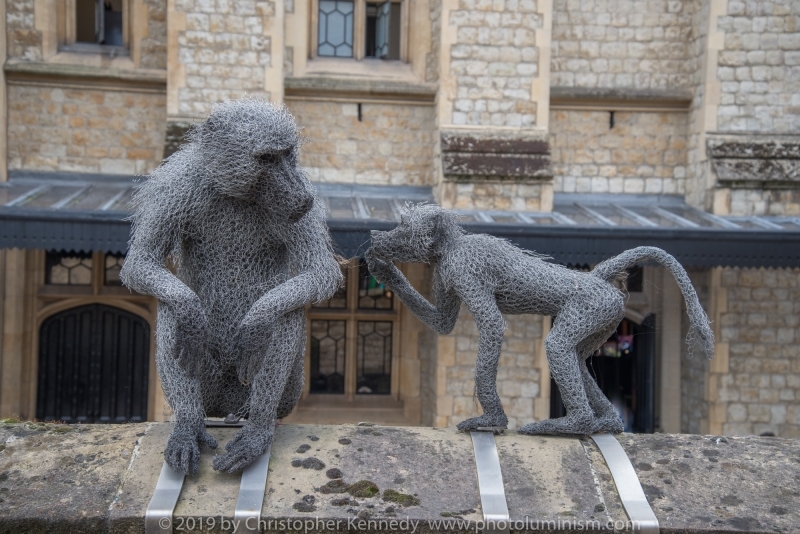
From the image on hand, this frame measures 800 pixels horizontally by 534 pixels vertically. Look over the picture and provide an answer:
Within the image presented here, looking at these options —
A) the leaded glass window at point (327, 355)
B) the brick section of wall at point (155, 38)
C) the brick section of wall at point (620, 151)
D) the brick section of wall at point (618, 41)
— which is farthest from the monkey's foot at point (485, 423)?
the brick section of wall at point (155, 38)

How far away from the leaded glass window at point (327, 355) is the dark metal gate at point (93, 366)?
177 centimetres

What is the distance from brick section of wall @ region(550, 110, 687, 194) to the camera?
880 cm

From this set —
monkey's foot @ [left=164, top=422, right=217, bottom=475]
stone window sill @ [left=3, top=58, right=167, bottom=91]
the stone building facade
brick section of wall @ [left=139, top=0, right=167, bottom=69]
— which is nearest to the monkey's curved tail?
monkey's foot @ [left=164, top=422, right=217, bottom=475]

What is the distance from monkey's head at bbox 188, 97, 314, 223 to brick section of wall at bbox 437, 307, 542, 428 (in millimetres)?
4804

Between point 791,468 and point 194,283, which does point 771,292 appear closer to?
point 791,468

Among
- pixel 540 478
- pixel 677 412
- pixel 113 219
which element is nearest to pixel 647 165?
pixel 677 412

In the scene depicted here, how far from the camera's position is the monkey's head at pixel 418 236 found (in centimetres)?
340

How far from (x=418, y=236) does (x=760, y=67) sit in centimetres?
634

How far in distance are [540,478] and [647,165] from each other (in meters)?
6.39

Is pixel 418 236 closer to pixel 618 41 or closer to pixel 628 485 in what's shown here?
pixel 628 485

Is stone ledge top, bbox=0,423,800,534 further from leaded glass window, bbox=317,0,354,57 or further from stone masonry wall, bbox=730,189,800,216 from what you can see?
leaded glass window, bbox=317,0,354,57

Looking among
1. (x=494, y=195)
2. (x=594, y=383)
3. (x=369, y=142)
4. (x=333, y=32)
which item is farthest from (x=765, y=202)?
(x=594, y=383)

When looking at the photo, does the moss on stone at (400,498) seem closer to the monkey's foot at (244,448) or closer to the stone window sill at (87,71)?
the monkey's foot at (244,448)

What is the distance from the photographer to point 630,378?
8930 mm
